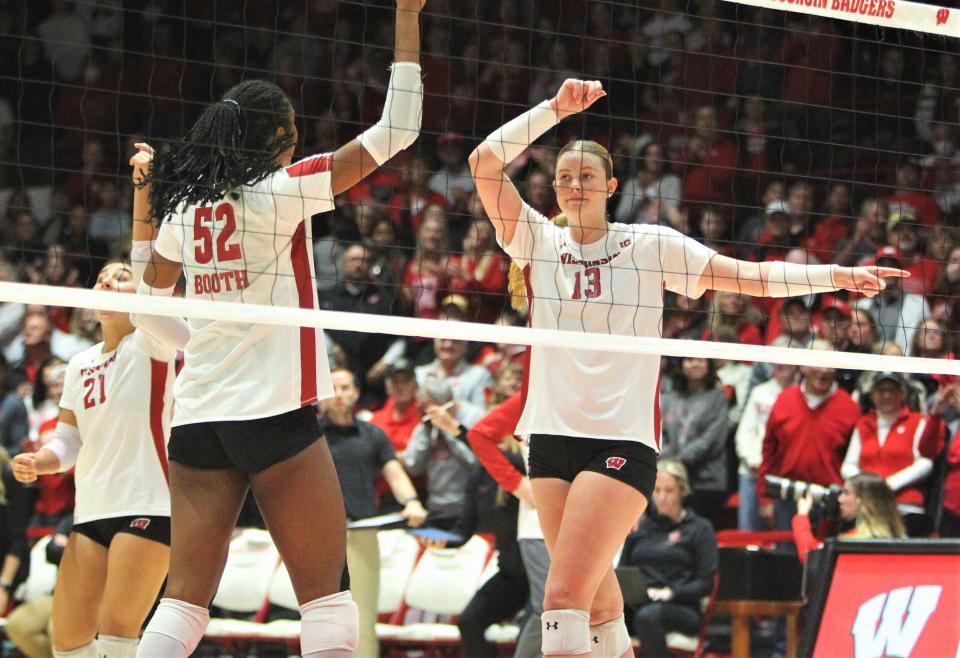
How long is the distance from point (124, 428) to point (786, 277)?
287 cm

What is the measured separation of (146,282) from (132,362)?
4.03 feet

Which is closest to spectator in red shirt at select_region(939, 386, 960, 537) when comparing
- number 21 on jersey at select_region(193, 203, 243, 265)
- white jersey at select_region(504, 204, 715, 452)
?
white jersey at select_region(504, 204, 715, 452)

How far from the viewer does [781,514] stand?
30.6 ft

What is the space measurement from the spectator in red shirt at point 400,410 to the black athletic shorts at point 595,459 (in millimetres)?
4654

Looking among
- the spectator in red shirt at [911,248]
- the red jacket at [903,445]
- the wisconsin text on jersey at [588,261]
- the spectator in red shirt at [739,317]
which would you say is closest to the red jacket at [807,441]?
the red jacket at [903,445]

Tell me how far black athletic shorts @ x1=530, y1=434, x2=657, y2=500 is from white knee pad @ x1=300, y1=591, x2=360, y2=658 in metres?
1.06

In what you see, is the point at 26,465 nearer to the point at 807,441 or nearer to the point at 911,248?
the point at 807,441

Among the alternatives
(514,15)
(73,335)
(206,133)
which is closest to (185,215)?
(206,133)

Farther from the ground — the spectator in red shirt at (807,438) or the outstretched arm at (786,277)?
the outstretched arm at (786,277)

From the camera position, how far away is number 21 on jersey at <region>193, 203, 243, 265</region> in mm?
4625

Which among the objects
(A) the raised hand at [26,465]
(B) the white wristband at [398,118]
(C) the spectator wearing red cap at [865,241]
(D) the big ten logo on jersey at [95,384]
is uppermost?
(B) the white wristband at [398,118]

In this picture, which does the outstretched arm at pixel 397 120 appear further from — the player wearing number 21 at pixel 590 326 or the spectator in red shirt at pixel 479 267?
the spectator in red shirt at pixel 479 267

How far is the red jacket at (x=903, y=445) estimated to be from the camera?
898cm

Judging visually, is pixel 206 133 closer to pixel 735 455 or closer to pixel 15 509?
pixel 15 509
